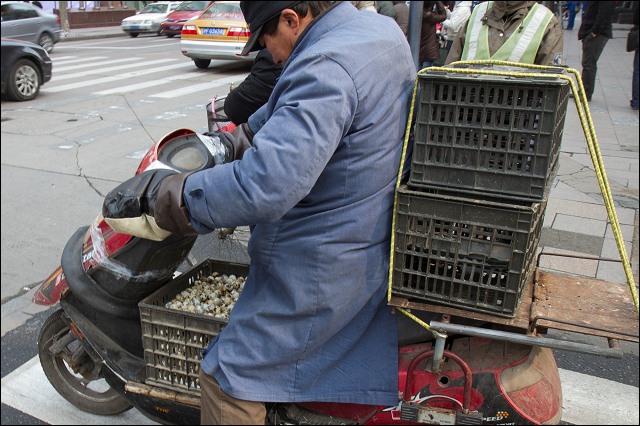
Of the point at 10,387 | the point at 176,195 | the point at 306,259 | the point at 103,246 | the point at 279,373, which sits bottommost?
the point at 10,387

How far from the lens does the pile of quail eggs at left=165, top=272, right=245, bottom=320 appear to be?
2508 mm

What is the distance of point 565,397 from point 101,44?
20851mm

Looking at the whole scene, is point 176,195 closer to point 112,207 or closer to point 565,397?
point 112,207

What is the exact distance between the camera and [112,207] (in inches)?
73.2

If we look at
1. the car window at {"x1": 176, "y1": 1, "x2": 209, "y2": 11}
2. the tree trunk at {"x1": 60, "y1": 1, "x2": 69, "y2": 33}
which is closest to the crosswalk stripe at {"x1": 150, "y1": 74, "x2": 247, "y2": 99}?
A: the car window at {"x1": 176, "y1": 1, "x2": 209, "y2": 11}

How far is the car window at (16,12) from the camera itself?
1440cm

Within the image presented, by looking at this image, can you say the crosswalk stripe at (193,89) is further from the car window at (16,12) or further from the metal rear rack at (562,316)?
the metal rear rack at (562,316)

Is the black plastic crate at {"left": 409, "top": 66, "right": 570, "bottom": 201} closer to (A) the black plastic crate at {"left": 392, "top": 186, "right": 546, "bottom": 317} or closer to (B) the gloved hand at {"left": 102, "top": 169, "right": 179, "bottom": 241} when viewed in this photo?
(A) the black plastic crate at {"left": 392, "top": 186, "right": 546, "bottom": 317}

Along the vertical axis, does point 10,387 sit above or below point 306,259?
below

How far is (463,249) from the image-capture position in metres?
1.77

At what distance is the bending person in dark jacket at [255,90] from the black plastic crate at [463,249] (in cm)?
191

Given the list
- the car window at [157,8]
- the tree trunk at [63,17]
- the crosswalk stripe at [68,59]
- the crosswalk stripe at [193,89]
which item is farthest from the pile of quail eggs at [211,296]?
the car window at [157,8]

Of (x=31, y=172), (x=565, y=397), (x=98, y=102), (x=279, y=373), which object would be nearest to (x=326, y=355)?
(x=279, y=373)

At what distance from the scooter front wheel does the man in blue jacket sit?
108cm
